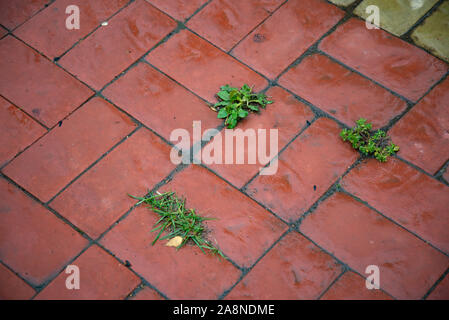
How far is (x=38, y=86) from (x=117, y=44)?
49 centimetres

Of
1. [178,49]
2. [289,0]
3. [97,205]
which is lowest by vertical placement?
[97,205]

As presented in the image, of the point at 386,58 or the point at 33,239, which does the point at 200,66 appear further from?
Answer: the point at 33,239

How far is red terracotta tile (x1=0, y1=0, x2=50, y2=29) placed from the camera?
266cm

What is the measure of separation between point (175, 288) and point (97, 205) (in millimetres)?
542

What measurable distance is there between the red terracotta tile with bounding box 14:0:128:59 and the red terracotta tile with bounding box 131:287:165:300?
1.42 meters

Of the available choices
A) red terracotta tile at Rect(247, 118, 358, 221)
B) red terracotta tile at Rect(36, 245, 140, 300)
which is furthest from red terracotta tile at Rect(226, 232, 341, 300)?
→ red terracotta tile at Rect(36, 245, 140, 300)

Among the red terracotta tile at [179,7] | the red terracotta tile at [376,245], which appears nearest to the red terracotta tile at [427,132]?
the red terracotta tile at [376,245]

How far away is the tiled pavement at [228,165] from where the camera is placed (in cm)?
198

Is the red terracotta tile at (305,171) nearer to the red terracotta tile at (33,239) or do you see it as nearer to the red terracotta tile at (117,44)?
the red terracotta tile at (33,239)

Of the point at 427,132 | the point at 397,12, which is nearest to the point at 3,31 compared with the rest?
the point at 397,12

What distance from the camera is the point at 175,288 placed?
1949mm

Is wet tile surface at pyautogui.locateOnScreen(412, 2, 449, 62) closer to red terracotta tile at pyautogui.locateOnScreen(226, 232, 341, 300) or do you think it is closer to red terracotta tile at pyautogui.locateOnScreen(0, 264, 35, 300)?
red terracotta tile at pyautogui.locateOnScreen(226, 232, 341, 300)
